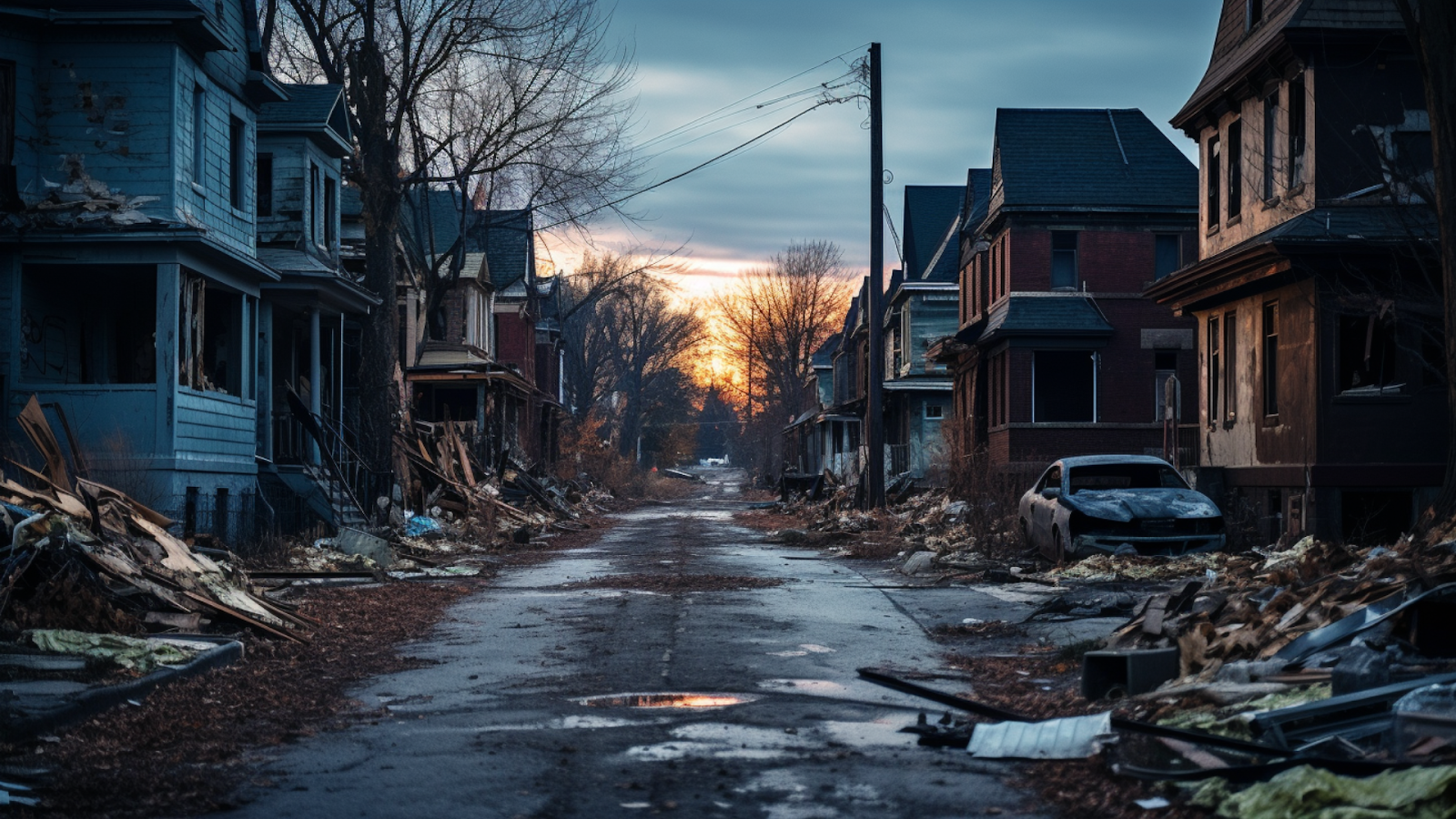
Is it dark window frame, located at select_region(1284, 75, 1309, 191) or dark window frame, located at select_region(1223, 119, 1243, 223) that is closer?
dark window frame, located at select_region(1284, 75, 1309, 191)

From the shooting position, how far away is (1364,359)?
19.4 metres

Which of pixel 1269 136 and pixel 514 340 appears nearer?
pixel 1269 136

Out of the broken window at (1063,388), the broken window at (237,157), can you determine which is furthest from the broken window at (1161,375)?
the broken window at (237,157)

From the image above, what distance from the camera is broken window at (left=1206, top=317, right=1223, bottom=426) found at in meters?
23.9

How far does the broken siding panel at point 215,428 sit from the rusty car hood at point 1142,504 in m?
12.3

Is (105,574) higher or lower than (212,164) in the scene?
lower

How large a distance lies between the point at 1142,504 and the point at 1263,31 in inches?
335

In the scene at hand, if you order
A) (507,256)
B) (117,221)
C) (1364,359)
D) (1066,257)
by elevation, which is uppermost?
(507,256)

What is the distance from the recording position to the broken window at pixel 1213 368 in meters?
23.9

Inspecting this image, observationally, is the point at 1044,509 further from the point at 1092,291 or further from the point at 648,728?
the point at 1092,291

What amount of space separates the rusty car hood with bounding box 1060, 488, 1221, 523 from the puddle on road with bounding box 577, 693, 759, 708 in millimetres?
9946

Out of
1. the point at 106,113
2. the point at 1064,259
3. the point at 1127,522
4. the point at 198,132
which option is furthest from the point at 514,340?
the point at 1127,522

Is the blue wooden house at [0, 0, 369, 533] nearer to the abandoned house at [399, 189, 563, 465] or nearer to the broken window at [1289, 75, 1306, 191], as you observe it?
the abandoned house at [399, 189, 563, 465]

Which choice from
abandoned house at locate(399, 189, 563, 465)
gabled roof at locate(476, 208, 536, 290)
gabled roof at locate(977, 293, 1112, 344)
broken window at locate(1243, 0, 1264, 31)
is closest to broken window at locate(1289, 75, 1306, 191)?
broken window at locate(1243, 0, 1264, 31)
